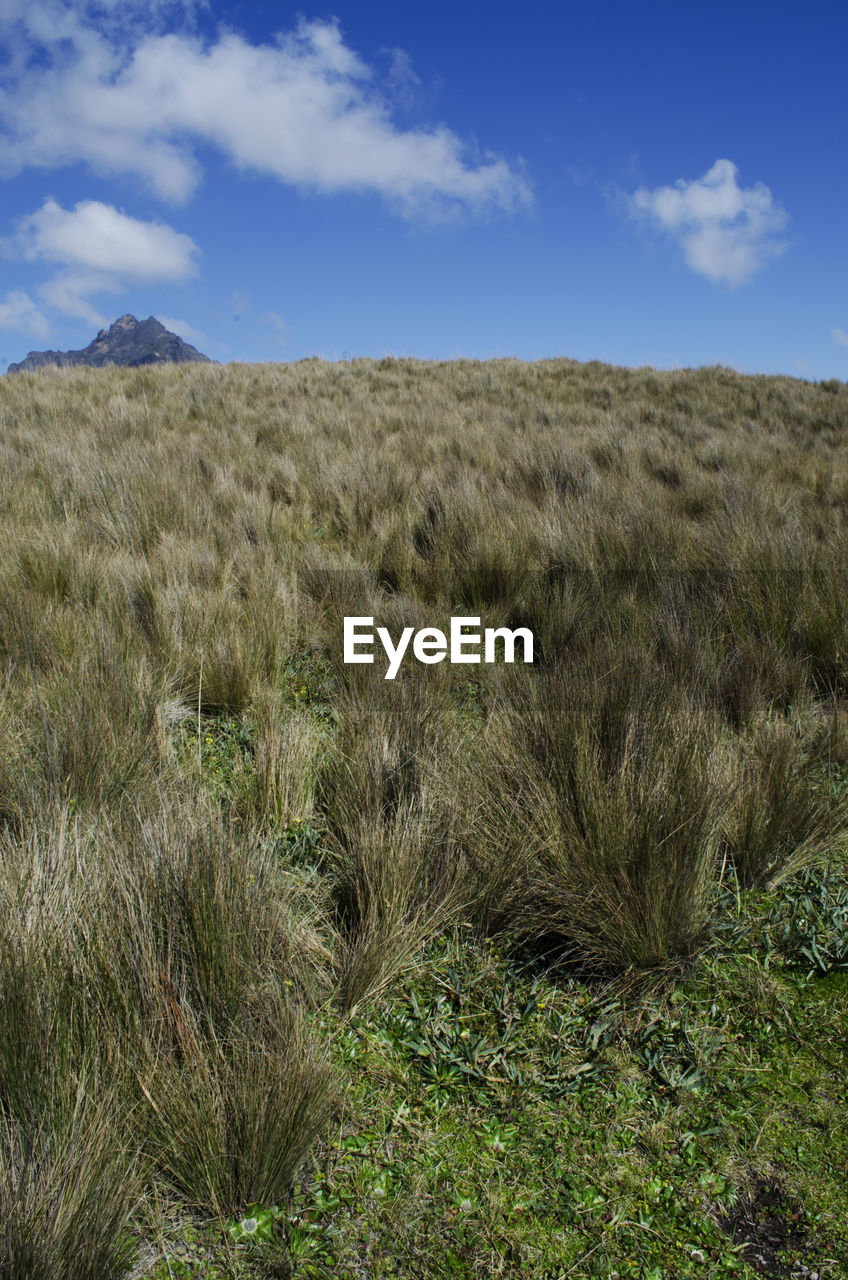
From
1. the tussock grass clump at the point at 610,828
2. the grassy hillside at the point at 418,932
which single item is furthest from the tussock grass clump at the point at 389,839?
the tussock grass clump at the point at 610,828

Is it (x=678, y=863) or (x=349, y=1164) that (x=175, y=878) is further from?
(x=678, y=863)

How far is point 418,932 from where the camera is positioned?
5.70 feet

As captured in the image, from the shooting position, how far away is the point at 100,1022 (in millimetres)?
1291

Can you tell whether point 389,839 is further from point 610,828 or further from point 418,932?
point 610,828

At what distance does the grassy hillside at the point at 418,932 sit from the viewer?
3.91 feet

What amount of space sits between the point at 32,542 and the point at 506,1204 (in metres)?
3.83

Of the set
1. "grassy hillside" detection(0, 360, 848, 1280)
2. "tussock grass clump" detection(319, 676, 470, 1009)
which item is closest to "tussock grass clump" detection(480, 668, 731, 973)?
"grassy hillside" detection(0, 360, 848, 1280)

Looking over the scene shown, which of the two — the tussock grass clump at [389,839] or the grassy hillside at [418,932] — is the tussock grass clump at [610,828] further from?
the tussock grass clump at [389,839]

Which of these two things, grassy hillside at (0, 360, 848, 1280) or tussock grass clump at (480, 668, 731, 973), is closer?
grassy hillside at (0, 360, 848, 1280)

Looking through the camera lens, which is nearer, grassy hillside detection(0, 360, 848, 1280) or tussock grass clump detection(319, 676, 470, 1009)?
grassy hillside detection(0, 360, 848, 1280)

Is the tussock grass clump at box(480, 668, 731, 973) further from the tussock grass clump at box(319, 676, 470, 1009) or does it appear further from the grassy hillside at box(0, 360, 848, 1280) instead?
the tussock grass clump at box(319, 676, 470, 1009)

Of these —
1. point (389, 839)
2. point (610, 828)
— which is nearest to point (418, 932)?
point (389, 839)

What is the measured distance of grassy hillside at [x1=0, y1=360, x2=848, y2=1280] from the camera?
1192mm

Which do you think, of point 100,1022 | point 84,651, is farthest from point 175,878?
point 84,651
